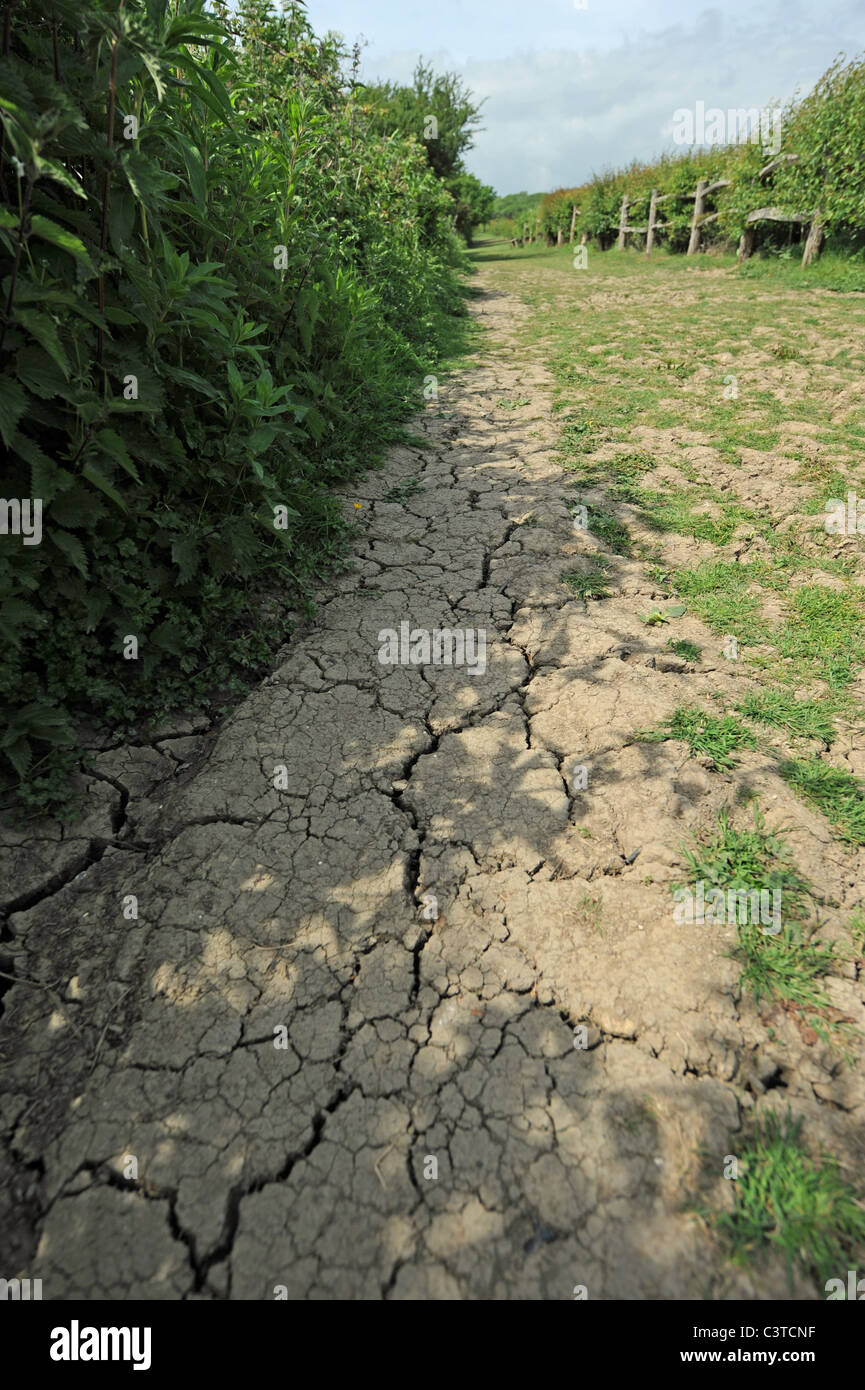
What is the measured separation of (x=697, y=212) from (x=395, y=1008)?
751 inches

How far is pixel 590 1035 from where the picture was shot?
1.78 meters

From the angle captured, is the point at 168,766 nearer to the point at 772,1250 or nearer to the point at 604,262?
the point at 772,1250

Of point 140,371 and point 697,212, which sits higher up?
point 697,212

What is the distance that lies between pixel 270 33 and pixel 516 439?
366cm

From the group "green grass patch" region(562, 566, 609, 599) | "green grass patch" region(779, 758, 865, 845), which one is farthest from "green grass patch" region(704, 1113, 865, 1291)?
"green grass patch" region(562, 566, 609, 599)

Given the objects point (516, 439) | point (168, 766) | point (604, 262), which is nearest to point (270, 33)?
point (516, 439)

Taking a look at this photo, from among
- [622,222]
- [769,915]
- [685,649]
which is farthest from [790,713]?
[622,222]

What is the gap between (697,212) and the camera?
1538 cm

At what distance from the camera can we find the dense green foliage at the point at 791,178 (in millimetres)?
10586

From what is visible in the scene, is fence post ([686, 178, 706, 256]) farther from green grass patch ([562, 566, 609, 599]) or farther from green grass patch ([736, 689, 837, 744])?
green grass patch ([736, 689, 837, 744])

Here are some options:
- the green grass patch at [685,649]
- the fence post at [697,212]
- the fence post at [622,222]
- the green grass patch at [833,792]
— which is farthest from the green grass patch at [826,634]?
the fence post at [622,222]

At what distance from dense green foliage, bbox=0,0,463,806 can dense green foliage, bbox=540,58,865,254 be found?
11.2 metres

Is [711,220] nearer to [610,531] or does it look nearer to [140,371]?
[610,531]

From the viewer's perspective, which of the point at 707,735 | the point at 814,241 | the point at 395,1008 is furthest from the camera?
the point at 814,241
